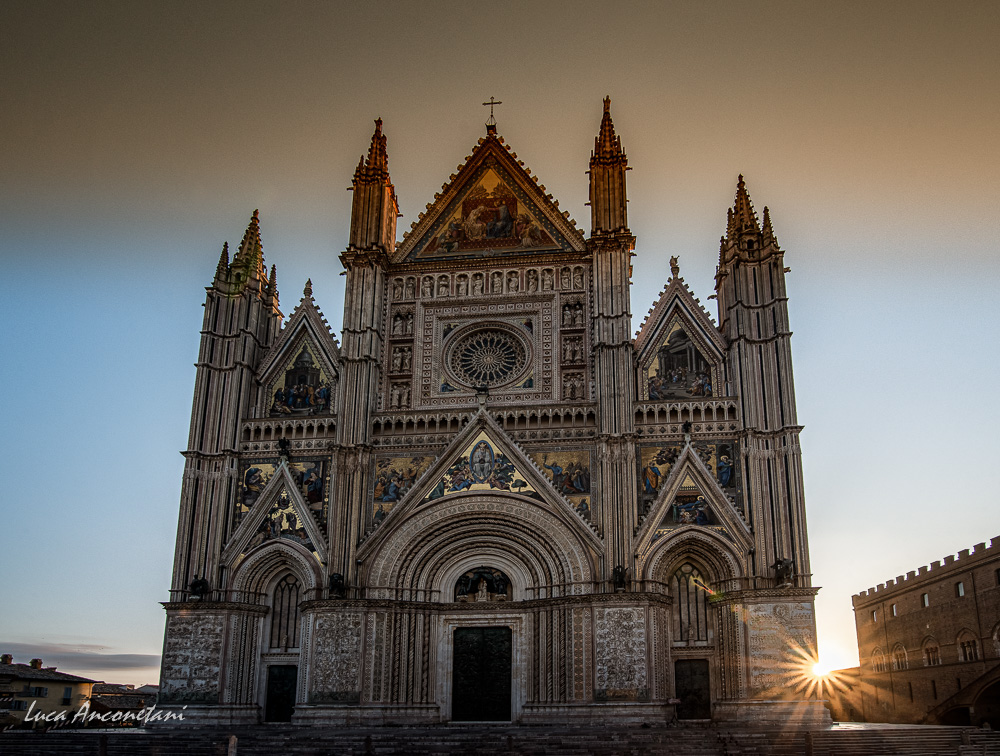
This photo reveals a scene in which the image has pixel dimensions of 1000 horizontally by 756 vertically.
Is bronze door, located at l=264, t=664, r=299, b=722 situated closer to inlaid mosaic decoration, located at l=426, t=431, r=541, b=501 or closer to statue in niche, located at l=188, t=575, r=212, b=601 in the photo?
statue in niche, located at l=188, t=575, r=212, b=601

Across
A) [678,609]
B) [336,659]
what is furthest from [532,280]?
[336,659]

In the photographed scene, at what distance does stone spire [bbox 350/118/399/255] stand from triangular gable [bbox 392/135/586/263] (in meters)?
1.03

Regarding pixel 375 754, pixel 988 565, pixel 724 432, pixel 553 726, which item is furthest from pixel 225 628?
pixel 988 565

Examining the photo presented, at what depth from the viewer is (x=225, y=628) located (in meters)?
28.2

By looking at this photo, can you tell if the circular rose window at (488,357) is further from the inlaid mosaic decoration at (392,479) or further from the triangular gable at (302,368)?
the triangular gable at (302,368)

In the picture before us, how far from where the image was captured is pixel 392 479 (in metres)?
29.8

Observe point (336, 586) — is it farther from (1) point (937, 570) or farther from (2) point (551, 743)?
(1) point (937, 570)

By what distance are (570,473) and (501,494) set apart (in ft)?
7.35

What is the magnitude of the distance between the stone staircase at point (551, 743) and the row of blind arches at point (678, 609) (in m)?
3.76

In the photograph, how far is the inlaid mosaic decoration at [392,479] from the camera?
29.5 metres

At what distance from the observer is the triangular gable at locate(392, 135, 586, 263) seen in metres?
33.0

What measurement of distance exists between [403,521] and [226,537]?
5728mm

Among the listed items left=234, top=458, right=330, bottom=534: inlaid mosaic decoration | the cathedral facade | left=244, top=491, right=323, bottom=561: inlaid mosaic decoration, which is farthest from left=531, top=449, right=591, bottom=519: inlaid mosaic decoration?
left=244, top=491, right=323, bottom=561: inlaid mosaic decoration

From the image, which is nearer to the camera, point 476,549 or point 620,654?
point 620,654
